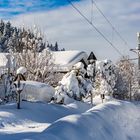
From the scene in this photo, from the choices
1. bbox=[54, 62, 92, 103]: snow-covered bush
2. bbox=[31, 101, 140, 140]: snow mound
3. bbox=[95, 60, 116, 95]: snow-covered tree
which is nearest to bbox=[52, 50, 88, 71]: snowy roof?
bbox=[95, 60, 116, 95]: snow-covered tree

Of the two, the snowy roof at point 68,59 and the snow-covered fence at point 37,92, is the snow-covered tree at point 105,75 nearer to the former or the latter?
the snow-covered fence at point 37,92

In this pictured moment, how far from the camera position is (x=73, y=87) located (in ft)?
118

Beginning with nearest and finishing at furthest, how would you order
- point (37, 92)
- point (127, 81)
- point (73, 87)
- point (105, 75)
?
point (73, 87)
point (37, 92)
point (105, 75)
point (127, 81)

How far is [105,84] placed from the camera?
44.4 meters

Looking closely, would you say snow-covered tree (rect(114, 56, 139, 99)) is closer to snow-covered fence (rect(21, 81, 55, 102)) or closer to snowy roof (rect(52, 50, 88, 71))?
snowy roof (rect(52, 50, 88, 71))

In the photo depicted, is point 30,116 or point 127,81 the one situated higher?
point 127,81

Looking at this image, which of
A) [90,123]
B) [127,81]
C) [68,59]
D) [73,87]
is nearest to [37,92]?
[73,87]

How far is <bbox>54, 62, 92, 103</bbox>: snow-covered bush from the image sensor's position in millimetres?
34656

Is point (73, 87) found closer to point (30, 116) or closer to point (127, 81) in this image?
point (30, 116)

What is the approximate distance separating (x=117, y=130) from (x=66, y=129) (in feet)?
12.0

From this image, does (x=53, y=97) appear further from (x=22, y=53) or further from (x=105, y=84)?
(x=22, y=53)

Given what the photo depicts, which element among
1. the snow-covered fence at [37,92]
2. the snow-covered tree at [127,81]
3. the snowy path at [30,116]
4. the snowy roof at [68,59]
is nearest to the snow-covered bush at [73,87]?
the snow-covered fence at [37,92]

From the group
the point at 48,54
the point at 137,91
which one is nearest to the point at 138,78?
the point at 137,91

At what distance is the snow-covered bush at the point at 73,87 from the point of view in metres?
34.7
